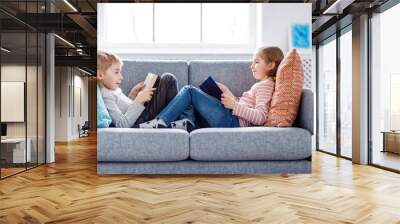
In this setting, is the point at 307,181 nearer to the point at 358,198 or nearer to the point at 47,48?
the point at 358,198

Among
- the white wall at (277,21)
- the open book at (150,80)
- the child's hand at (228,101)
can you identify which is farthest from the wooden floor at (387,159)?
the open book at (150,80)

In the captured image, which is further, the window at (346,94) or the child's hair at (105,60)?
the window at (346,94)

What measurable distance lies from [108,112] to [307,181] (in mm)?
2037

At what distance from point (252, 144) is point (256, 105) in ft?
1.32

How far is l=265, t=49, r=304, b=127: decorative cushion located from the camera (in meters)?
3.74

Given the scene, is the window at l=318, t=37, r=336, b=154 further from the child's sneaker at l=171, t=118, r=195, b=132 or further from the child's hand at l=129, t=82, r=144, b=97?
the child's hand at l=129, t=82, r=144, b=97

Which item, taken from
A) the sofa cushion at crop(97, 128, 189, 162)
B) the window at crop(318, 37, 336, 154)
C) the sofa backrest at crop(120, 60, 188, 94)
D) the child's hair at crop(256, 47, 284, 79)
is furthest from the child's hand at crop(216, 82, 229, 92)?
the window at crop(318, 37, 336, 154)

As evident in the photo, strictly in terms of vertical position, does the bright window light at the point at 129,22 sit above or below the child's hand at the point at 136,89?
above

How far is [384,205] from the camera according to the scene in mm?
2809

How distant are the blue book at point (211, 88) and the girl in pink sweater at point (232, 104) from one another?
0.15 feet

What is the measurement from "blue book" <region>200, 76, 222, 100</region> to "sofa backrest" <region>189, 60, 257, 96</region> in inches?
3.2

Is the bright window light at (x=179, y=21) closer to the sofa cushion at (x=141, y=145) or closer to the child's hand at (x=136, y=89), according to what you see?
the child's hand at (x=136, y=89)

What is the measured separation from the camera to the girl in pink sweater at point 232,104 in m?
3.84

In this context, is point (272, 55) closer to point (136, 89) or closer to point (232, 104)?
point (232, 104)
